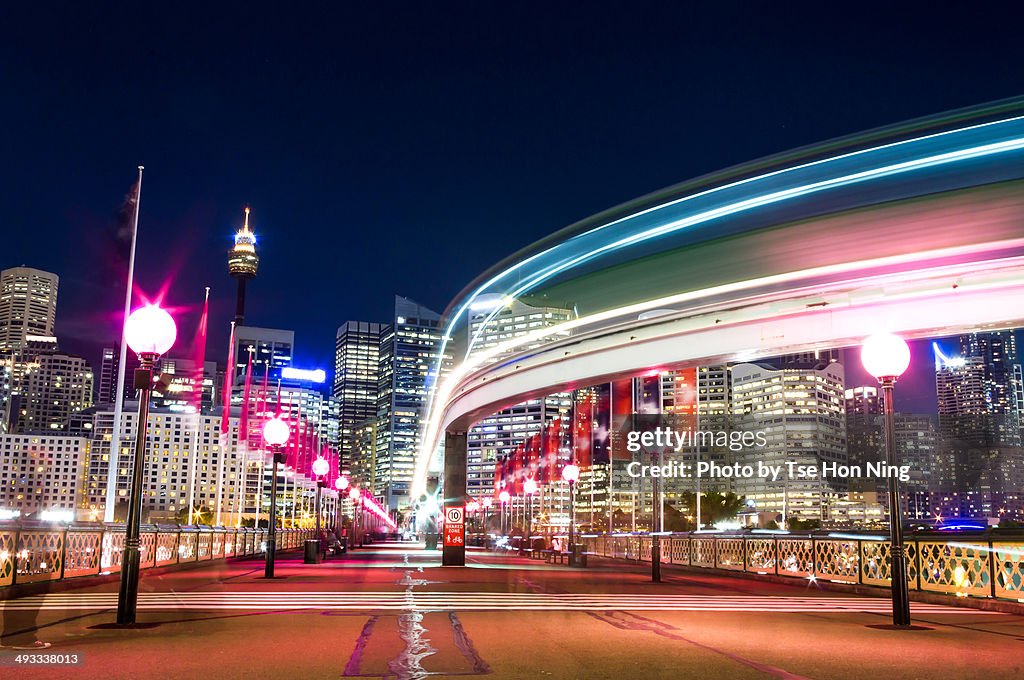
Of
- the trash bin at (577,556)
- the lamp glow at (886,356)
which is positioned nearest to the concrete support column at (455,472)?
the trash bin at (577,556)

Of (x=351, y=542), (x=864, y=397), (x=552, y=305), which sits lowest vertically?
(x=351, y=542)

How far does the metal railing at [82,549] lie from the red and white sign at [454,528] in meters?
8.41

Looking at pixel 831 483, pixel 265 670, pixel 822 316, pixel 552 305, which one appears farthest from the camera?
pixel 831 483

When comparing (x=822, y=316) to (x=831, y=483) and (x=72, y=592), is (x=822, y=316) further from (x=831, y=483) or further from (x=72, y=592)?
(x=831, y=483)

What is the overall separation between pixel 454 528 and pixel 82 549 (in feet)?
52.1

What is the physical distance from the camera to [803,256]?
67.5ft

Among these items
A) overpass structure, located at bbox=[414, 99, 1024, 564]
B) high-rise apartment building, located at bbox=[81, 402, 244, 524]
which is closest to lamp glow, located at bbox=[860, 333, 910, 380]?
overpass structure, located at bbox=[414, 99, 1024, 564]

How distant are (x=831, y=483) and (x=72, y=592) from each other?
577 ft

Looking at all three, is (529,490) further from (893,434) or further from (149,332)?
(149,332)

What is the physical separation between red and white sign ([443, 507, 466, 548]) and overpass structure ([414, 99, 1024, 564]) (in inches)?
383

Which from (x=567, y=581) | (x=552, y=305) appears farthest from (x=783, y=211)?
(x=567, y=581)

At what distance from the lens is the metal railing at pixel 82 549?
16.9 metres

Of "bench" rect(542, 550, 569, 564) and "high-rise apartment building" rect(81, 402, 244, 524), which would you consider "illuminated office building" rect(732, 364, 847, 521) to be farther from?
"bench" rect(542, 550, 569, 564)

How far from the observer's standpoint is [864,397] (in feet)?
612
